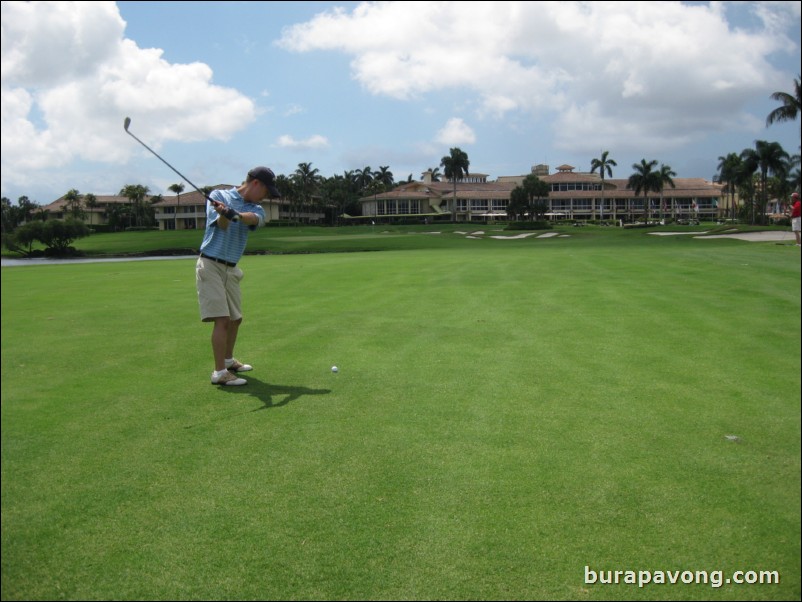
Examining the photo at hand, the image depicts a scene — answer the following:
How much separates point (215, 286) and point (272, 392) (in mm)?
1332

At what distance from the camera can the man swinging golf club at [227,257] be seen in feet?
14.1

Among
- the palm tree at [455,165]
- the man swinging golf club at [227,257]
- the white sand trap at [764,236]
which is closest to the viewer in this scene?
the white sand trap at [764,236]

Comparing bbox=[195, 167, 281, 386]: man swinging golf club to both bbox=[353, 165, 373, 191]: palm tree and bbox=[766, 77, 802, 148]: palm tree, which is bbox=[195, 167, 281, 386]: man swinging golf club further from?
bbox=[353, 165, 373, 191]: palm tree

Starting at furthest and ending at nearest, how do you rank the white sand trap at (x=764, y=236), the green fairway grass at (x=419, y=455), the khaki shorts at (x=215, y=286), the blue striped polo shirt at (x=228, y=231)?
1. the khaki shorts at (x=215, y=286)
2. the blue striped polo shirt at (x=228, y=231)
3. the green fairway grass at (x=419, y=455)
4. the white sand trap at (x=764, y=236)

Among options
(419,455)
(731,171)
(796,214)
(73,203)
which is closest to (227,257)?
(73,203)

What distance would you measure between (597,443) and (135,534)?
3.20 metres

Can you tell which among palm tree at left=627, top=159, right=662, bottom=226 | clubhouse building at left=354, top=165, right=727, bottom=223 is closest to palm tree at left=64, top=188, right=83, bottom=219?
palm tree at left=627, top=159, right=662, bottom=226

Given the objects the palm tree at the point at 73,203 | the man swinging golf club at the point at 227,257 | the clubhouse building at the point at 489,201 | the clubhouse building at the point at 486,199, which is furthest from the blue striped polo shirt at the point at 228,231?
the clubhouse building at the point at 486,199

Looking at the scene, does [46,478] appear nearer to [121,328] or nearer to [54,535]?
[54,535]

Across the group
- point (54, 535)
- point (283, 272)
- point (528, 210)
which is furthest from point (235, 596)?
point (528, 210)

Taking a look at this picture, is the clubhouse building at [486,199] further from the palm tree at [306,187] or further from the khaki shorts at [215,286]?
the khaki shorts at [215,286]

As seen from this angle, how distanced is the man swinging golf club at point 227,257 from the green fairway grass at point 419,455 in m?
0.43

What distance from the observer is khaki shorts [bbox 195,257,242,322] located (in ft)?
19.8

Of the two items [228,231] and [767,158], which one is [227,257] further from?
[767,158]
